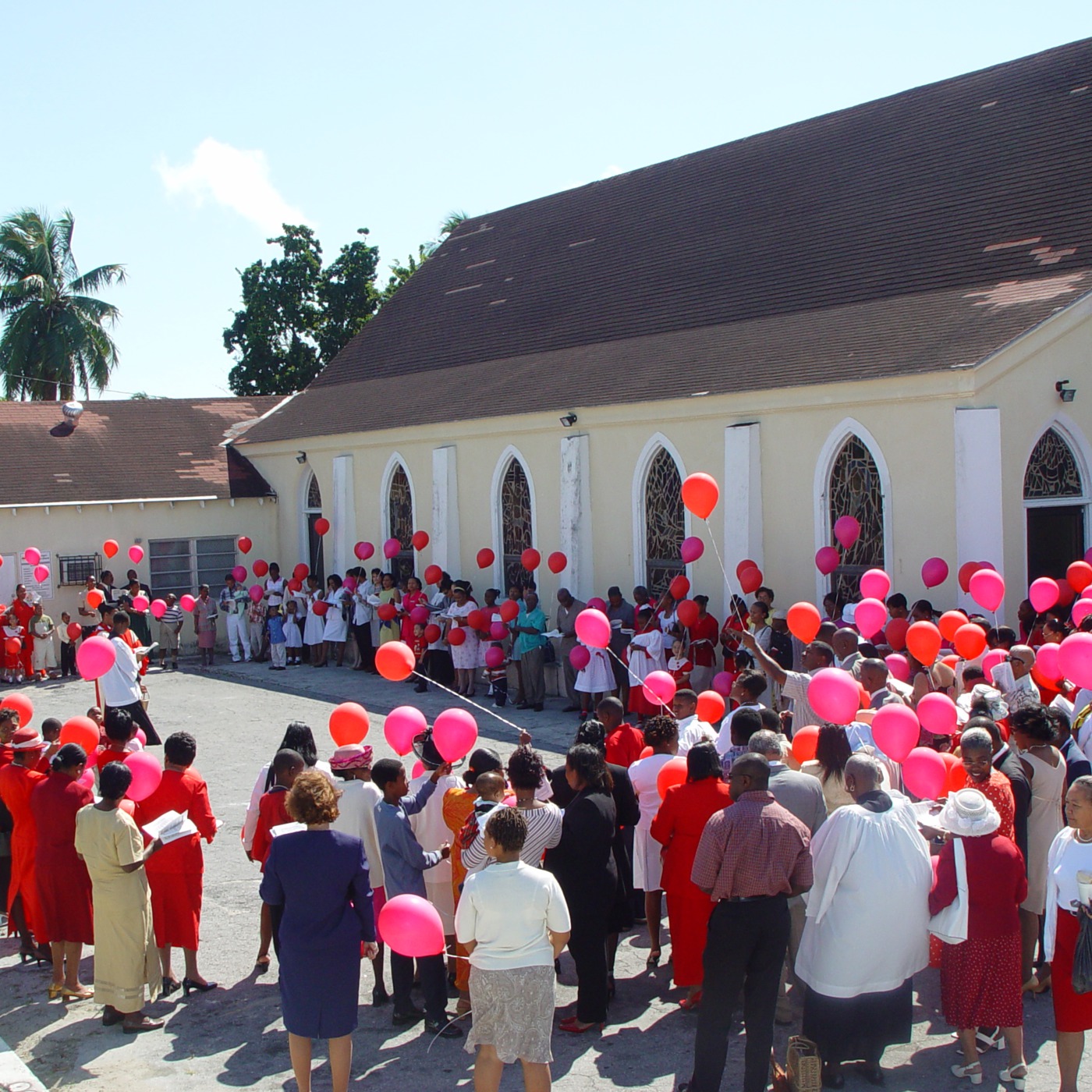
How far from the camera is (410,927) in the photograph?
16.9 ft

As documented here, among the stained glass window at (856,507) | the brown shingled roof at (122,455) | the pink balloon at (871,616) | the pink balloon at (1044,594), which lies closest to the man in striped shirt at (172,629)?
the brown shingled roof at (122,455)

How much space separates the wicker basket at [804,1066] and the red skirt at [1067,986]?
1085mm

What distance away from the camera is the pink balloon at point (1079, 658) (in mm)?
7289

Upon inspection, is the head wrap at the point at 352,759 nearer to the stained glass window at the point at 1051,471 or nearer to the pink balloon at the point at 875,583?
the pink balloon at the point at 875,583

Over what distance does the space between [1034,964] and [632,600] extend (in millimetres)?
9732

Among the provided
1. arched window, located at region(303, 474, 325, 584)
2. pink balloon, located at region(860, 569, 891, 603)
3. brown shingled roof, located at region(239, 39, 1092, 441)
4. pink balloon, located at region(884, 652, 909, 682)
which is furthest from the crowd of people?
arched window, located at region(303, 474, 325, 584)

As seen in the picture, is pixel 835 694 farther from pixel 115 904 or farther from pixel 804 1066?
pixel 115 904

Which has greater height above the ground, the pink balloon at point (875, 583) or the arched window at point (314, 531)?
the arched window at point (314, 531)

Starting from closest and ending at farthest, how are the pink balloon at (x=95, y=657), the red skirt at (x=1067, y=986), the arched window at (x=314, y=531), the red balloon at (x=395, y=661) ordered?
the red skirt at (x=1067, y=986) → the red balloon at (x=395, y=661) → the pink balloon at (x=95, y=657) → the arched window at (x=314, y=531)

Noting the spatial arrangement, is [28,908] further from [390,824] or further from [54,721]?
[390,824]

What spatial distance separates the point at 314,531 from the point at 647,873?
17.5 metres

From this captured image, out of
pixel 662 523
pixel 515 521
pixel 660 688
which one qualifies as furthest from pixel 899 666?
pixel 515 521

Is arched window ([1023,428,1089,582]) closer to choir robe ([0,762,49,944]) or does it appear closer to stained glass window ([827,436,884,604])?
stained glass window ([827,436,884,604])

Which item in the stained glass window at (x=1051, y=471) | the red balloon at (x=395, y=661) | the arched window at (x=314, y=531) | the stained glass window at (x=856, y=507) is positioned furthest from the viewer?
the arched window at (x=314, y=531)
